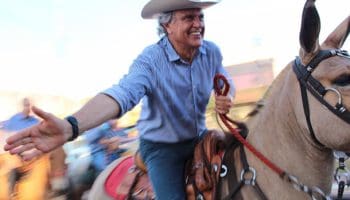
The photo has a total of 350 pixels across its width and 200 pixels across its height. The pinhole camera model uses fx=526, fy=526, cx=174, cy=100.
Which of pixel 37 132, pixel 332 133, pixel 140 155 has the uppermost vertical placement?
pixel 37 132

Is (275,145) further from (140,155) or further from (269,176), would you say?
(140,155)

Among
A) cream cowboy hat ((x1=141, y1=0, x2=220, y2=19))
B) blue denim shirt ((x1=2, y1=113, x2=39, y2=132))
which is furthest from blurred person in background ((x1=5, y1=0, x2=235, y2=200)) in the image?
blue denim shirt ((x1=2, y1=113, x2=39, y2=132))

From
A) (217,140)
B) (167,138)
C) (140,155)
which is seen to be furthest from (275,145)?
(140,155)

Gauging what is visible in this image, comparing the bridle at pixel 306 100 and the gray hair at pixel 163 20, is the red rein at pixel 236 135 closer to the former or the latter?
the bridle at pixel 306 100

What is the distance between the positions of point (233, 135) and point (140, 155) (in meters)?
0.88

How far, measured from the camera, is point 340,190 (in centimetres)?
338

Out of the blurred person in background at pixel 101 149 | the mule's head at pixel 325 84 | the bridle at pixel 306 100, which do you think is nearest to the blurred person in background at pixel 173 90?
the bridle at pixel 306 100

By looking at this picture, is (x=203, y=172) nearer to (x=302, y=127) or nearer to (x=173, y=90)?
(x=173, y=90)

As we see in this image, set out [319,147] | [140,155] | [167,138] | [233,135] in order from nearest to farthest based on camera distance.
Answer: [319,147] → [233,135] → [167,138] → [140,155]

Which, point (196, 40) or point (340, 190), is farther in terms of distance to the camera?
point (196, 40)

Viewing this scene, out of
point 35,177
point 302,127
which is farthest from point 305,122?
point 35,177

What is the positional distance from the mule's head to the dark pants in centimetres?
103

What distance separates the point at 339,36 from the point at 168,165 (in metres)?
1.44

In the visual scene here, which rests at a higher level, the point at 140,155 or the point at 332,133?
the point at 332,133
